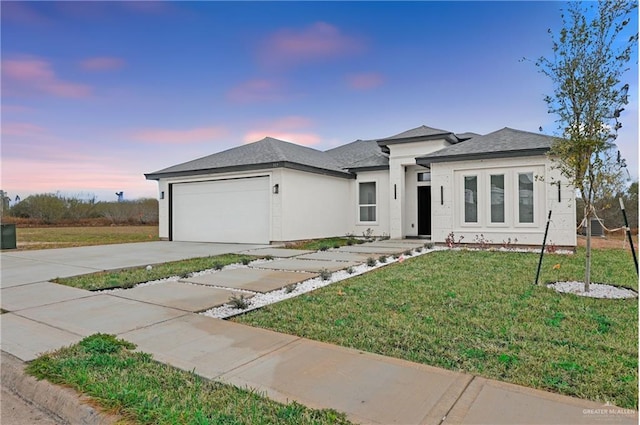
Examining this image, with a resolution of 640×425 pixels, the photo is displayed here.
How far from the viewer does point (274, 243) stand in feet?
42.1

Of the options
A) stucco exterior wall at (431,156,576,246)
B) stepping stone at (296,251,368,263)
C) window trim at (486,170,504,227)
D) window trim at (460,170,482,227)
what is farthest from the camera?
window trim at (460,170,482,227)

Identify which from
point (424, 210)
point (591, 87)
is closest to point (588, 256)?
point (591, 87)

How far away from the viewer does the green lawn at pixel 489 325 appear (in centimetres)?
287

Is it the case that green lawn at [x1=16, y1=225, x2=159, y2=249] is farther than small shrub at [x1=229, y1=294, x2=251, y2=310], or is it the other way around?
green lawn at [x1=16, y1=225, x2=159, y2=249]

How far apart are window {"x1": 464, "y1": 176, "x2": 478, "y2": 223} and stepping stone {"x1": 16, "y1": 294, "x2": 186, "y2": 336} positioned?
1009 cm

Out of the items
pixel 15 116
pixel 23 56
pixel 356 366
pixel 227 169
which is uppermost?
pixel 23 56

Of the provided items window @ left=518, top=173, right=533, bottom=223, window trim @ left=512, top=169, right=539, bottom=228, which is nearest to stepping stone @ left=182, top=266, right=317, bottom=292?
window trim @ left=512, top=169, right=539, bottom=228

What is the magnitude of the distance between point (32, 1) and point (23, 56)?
239 cm

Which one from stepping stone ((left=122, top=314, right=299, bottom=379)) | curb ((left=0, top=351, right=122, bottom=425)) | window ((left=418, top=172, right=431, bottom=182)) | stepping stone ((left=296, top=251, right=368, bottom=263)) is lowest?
curb ((left=0, top=351, right=122, bottom=425))

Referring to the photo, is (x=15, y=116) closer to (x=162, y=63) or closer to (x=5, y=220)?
(x=162, y=63)

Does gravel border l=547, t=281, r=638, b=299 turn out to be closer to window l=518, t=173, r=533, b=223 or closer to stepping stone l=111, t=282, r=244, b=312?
stepping stone l=111, t=282, r=244, b=312

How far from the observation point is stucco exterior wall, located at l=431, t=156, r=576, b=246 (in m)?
11.0

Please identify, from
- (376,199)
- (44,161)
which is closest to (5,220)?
(44,161)

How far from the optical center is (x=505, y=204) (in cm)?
1162
